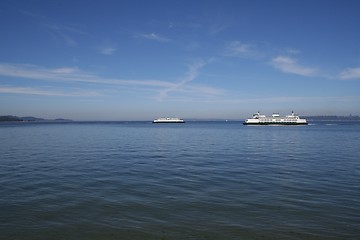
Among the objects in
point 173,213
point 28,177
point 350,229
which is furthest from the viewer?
point 28,177

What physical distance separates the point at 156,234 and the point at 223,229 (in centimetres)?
290

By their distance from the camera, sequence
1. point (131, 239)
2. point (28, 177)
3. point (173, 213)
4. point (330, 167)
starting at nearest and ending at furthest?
point (131, 239)
point (173, 213)
point (28, 177)
point (330, 167)

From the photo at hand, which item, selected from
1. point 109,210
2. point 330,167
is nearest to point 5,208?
point 109,210

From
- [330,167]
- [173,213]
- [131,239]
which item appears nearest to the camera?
[131,239]

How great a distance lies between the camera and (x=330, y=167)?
91.2 feet

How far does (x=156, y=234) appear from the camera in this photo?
11305mm

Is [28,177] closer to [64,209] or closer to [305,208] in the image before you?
[64,209]

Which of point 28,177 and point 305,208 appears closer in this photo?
point 305,208

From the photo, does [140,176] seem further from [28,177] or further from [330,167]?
[330,167]

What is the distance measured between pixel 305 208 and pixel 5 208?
52.1 feet

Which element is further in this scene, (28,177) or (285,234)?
(28,177)

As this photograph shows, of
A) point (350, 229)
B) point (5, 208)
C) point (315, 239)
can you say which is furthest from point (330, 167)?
point (5, 208)

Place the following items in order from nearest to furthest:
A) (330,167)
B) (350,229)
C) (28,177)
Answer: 1. (350,229)
2. (28,177)
3. (330,167)

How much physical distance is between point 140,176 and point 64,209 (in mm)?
9271
